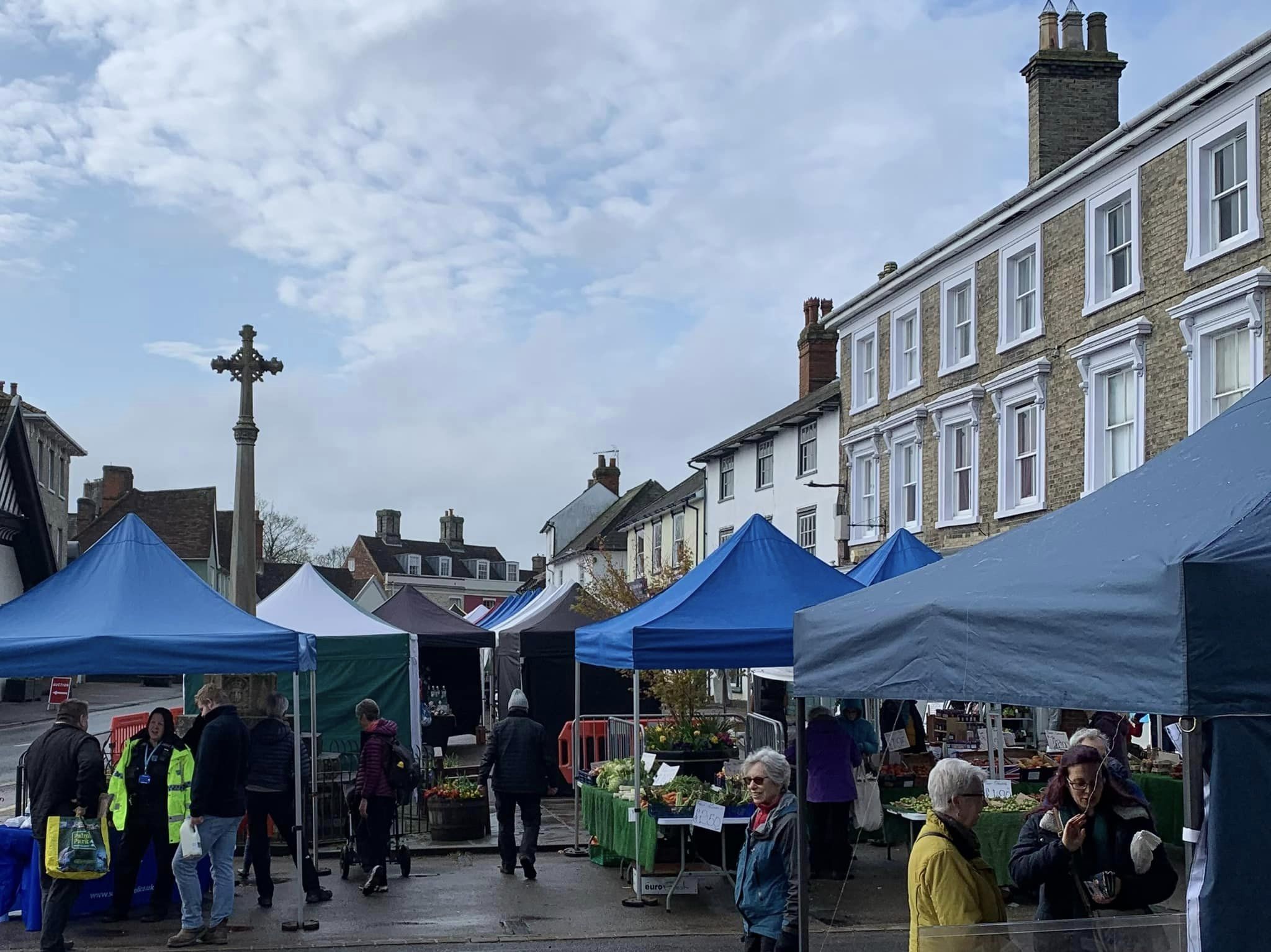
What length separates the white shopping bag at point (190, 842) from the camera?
9.98 metres

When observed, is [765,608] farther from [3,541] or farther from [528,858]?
[3,541]

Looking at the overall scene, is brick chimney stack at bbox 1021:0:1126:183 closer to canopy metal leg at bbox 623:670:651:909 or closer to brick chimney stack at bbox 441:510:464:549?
canopy metal leg at bbox 623:670:651:909

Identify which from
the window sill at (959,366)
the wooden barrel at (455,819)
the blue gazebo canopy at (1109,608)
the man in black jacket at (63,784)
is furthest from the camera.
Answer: the window sill at (959,366)

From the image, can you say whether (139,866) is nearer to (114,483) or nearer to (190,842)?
(190,842)

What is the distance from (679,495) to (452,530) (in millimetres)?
64397

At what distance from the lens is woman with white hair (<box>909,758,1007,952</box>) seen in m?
5.20

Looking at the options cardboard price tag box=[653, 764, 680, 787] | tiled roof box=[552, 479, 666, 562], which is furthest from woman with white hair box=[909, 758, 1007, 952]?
tiled roof box=[552, 479, 666, 562]

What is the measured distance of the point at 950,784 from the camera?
17.5ft

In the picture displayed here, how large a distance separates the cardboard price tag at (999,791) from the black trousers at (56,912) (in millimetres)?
7370

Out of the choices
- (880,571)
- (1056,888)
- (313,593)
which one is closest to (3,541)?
(313,593)

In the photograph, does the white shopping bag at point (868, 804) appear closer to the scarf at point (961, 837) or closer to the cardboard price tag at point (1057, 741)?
the cardboard price tag at point (1057, 741)

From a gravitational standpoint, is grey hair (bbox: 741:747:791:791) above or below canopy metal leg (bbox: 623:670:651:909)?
above

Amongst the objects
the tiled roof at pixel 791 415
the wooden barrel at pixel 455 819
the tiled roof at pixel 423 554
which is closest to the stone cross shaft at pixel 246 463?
the wooden barrel at pixel 455 819

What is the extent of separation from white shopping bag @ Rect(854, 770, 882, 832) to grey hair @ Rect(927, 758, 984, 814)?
325 inches
